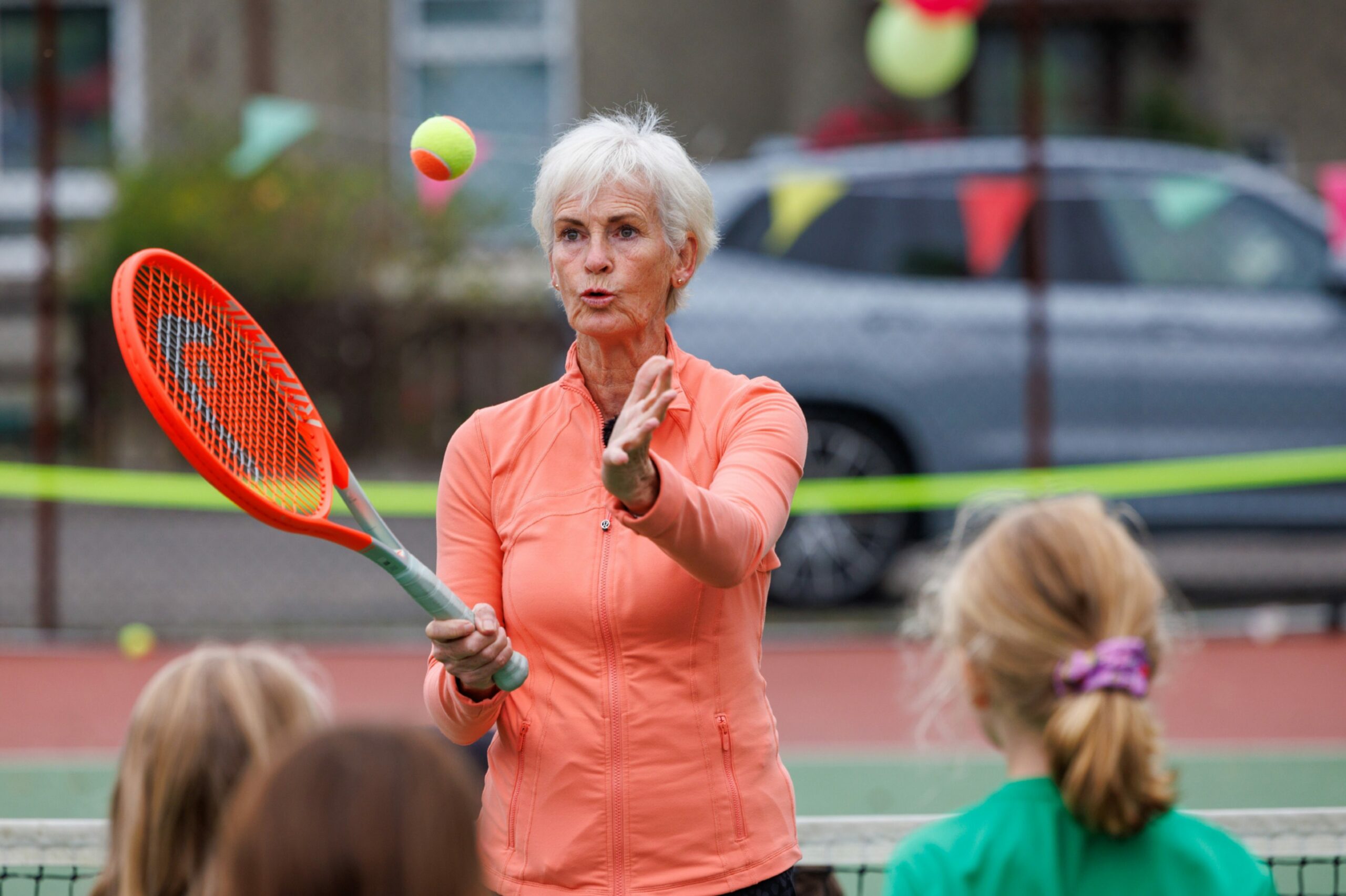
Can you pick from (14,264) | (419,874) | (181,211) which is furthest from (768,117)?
(419,874)

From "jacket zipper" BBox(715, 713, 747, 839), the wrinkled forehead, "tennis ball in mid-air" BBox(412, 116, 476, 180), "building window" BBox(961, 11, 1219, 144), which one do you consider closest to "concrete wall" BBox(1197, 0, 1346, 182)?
"building window" BBox(961, 11, 1219, 144)

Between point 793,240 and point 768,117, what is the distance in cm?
641

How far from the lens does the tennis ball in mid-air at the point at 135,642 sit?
6.89 m

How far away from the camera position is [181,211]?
1051 cm

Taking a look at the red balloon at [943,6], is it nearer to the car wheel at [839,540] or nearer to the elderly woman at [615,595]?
the car wheel at [839,540]

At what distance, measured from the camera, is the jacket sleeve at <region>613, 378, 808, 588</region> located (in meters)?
1.96

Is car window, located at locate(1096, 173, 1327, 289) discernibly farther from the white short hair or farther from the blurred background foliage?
the white short hair

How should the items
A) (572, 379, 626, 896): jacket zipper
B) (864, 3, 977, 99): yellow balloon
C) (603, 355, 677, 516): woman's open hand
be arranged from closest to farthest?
(603, 355, 677, 516): woman's open hand < (572, 379, 626, 896): jacket zipper < (864, 3, 977, 99): yellow balloon

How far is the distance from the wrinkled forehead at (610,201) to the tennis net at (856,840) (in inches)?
52.8

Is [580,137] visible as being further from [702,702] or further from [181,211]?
[181,211]

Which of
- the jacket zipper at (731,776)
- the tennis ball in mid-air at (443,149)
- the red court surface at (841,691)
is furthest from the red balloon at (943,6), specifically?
the jacket zipper at (731,776)

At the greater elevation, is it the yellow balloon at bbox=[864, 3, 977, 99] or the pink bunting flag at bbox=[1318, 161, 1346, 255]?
the yellow balloon at bbox=[864, 3, 977, 99]

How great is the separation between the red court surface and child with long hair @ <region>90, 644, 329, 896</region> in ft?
11.3

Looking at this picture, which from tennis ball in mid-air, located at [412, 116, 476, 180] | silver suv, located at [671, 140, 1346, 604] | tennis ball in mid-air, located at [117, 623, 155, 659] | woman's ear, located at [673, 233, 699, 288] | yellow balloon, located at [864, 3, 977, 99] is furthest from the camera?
yellow balloon, located at [864, 3, 977, 99]
